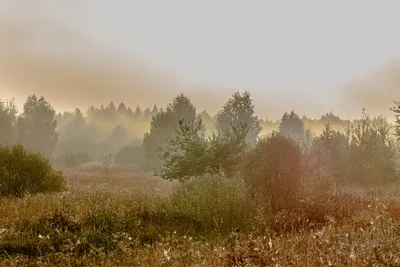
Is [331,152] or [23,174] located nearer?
[23,174]

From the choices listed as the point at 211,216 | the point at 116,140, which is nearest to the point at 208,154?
the point at 211,216

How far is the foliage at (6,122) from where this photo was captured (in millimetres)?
50469

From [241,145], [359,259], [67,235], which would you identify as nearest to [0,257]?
[67,235]

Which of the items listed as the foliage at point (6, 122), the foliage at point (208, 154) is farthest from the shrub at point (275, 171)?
the foliage at point (6, 122)

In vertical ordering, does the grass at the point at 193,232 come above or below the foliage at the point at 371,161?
above

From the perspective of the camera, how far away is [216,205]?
10.2 meters

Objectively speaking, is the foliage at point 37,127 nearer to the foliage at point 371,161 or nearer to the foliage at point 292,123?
the foliage at point 292,123

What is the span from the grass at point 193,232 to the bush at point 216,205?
0.10 feet

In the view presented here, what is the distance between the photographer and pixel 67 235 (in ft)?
26.8

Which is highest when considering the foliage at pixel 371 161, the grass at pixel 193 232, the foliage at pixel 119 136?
the grass at pixel 193 232

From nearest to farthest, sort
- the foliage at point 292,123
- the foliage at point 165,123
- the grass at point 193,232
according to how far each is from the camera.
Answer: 1. the grass at point 193,232
2. the foliage at point 165,123
3. the foliage at point 292,123

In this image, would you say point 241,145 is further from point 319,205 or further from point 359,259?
point 359,259

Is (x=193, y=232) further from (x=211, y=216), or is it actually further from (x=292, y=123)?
(x=292, y=123)

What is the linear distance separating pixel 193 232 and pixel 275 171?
477cm
